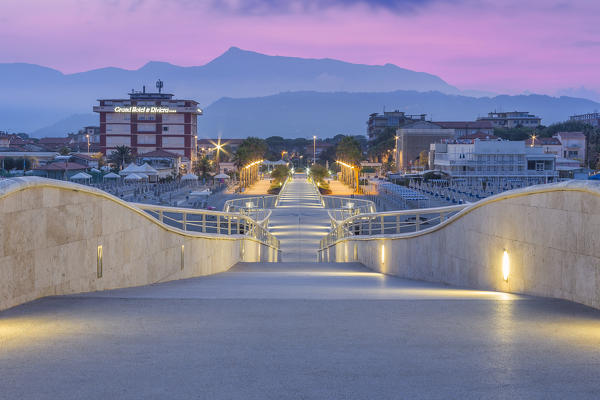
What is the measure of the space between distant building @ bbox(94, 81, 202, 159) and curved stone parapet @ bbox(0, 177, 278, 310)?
386 feet

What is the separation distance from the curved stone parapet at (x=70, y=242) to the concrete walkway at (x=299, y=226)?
79.4 feet

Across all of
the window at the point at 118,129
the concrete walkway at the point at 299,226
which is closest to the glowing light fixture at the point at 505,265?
the concrete walkway at the point at 299,226

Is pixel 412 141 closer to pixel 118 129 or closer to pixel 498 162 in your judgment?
pixel 498 162

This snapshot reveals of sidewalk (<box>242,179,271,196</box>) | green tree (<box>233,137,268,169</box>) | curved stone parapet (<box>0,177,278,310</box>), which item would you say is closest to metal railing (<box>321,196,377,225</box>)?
sidewalk (<box>242,179,271,196</box>)

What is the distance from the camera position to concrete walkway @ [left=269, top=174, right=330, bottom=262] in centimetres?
3556

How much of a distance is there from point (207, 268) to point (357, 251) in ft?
23.8

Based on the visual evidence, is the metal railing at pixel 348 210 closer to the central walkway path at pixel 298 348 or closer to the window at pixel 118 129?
the central walkway path at pixel 298 348

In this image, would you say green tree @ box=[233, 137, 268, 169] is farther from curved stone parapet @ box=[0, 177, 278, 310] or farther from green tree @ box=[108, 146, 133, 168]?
curved stone parapet @ box=[0, 177, 278, 310]

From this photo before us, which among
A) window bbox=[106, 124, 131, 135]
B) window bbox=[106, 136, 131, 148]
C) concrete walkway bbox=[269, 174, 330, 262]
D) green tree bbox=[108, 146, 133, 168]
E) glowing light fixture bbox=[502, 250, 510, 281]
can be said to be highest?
window bbox=[106, 124, 131, 135]

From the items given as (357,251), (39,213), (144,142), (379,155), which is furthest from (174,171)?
(39,213)

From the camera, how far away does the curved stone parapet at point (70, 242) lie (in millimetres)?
6316

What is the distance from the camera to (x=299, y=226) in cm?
4275

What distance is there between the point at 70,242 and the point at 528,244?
5271 mm

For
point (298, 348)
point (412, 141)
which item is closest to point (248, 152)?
point (412, 141)
